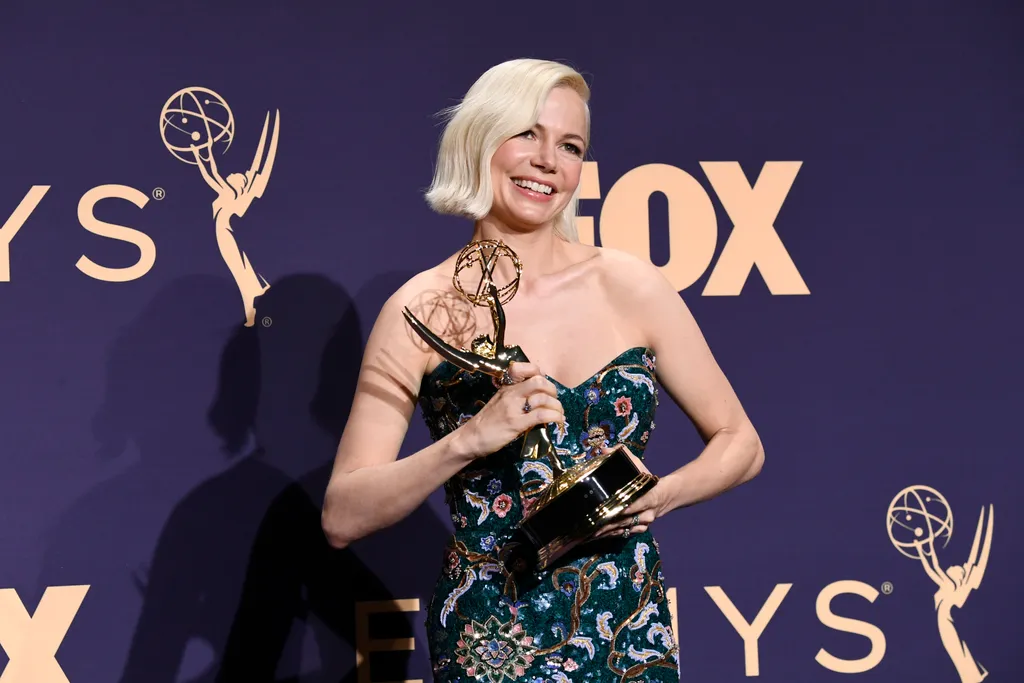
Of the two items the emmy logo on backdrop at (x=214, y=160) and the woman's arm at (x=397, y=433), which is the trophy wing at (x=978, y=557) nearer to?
the woman's arm at (x=397, y=433)

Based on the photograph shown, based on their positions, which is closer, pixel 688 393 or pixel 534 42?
pixel 688 393

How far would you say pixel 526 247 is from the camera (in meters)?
2.07

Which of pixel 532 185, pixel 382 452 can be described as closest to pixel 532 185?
pixel 532 185

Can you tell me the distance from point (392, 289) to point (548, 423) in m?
1.30

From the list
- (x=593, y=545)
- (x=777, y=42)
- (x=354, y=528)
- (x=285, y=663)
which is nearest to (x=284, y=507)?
(x=285, y=663)

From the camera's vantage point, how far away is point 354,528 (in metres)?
1.93

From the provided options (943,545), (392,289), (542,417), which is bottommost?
(943,545)

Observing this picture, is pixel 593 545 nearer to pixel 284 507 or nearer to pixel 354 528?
pixel 354 528

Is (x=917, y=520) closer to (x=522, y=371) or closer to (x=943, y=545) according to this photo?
(x=943, y=545)

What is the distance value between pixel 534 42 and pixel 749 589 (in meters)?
1.51

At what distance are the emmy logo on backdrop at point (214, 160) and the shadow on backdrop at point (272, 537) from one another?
8 cm

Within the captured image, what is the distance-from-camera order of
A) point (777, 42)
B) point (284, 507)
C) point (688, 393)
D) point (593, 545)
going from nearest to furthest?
point (593, 545), point (688, 393), point (284, 507), point (777, 42)

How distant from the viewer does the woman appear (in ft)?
6.15

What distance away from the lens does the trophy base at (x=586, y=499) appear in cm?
171
